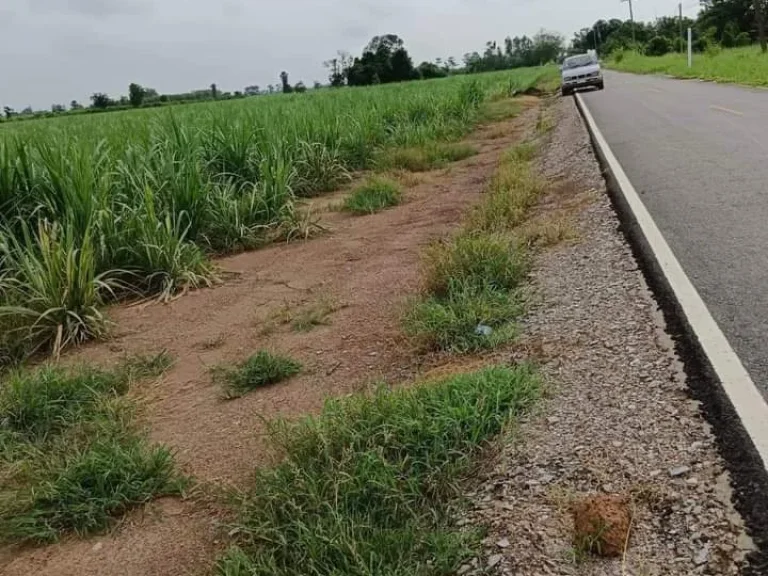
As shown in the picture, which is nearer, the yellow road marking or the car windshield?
the yellow road marking

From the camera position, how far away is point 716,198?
566 cm

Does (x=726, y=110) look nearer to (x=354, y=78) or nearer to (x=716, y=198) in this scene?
(x=716, y=198)

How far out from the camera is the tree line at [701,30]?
152 ft

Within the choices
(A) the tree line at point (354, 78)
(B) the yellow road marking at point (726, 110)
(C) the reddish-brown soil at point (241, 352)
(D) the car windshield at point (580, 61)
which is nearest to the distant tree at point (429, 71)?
(A) the tree line at point (354, 78)

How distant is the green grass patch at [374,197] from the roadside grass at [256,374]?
14.8 ft

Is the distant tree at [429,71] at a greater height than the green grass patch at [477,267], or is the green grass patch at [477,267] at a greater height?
the distant tree at [429,71]

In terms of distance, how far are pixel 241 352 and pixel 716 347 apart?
262 cm

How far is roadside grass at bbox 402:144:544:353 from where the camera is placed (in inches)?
141

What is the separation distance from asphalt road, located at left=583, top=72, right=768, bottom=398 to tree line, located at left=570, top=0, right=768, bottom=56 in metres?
24.7

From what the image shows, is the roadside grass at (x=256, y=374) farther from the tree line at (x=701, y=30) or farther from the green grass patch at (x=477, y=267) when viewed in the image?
the tree line at (x=701, y=30)

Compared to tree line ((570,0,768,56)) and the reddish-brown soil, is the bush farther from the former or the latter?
the reddish-brown soil

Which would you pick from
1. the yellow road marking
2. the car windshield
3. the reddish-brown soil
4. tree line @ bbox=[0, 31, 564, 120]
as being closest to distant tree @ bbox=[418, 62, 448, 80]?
tree line @ bbox=[0, 31, 564, 120]

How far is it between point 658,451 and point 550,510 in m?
0.46

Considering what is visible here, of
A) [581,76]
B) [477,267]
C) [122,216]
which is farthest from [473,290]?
[581,76]
